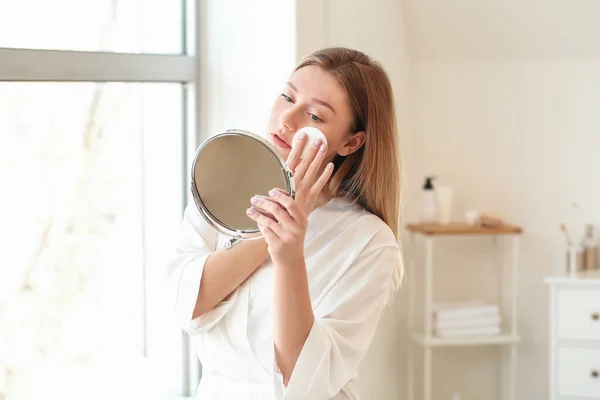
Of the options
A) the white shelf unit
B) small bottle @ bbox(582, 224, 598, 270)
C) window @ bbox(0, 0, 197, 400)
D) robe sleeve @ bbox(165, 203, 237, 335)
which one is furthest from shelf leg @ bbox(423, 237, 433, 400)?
robe sleeve @ bbox(165, 203, 237, 335)

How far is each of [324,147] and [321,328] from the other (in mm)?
272

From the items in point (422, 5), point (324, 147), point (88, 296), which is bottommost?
point (88, 296)

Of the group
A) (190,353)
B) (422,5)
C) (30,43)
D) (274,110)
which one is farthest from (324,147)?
(422,5)

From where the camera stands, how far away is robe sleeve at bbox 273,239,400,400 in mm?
1243

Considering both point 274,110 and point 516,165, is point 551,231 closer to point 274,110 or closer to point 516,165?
point 516,165

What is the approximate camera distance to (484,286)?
3205 mm

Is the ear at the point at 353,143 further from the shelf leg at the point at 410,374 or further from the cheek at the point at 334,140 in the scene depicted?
the shelf leg at the point at 410,374

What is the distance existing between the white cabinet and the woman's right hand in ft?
6.01

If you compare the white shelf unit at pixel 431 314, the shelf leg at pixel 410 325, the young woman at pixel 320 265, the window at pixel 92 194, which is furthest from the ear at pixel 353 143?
the shelf leg at pixel 410 325

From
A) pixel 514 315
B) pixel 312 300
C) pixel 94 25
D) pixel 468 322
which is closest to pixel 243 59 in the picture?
pixel 94 25

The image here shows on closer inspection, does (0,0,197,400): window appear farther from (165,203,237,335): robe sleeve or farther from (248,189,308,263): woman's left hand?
(248,189,308,263): woman's left hand

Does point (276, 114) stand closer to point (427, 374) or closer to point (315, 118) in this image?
point (315, 118)

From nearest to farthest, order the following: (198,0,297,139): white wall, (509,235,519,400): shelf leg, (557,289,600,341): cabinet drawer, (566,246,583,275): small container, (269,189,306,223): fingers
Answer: (269,189,306,223): fingers → (198,0,297,139): white wall → (557,289,600,341): cabinet drawer → (566,246,583,275): small container → (509,235,519,400): shelf leg

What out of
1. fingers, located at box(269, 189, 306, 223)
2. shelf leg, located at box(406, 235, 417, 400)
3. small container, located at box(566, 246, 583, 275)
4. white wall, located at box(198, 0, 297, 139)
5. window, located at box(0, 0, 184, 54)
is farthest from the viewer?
shelf leg, located at box(406, 235, 417, 400)
